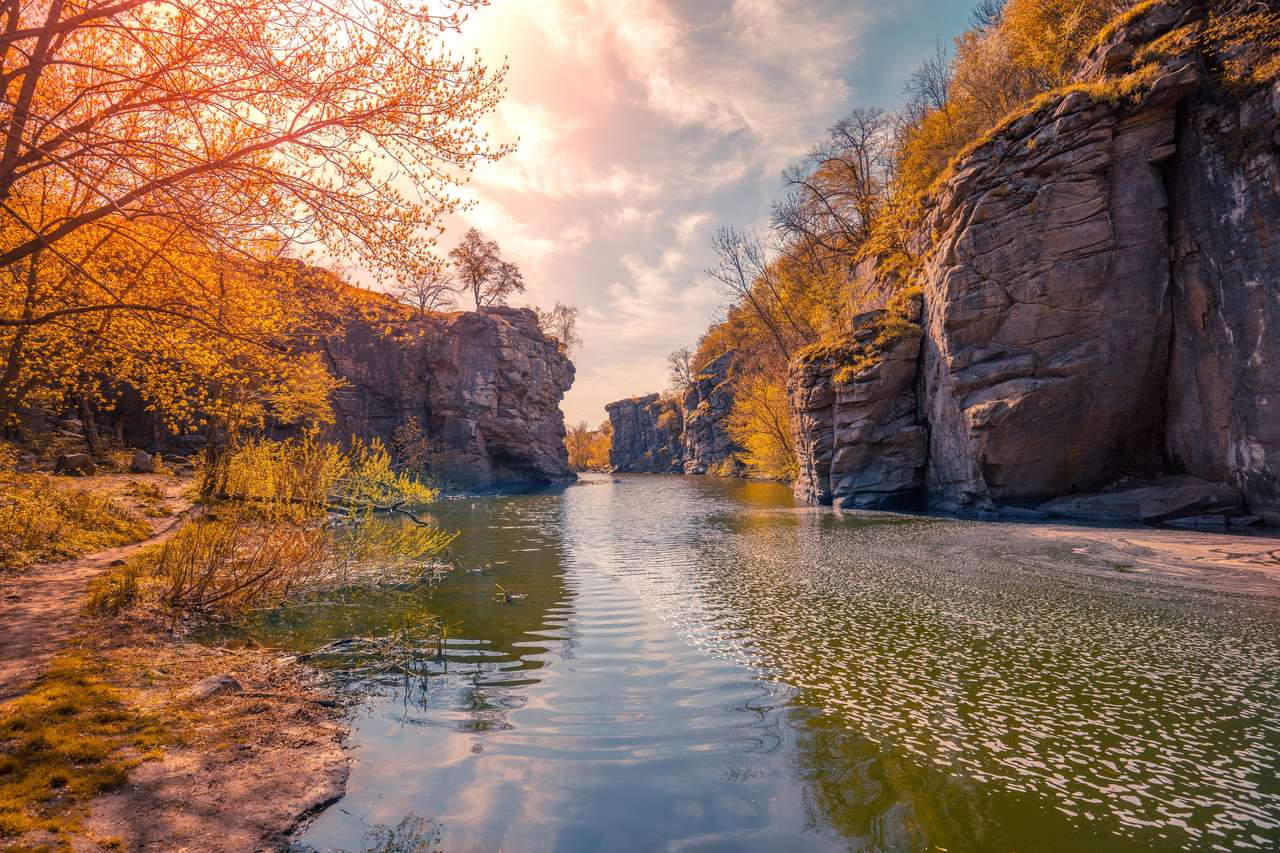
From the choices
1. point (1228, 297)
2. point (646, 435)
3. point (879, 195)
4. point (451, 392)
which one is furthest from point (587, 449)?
point (1228, 297)

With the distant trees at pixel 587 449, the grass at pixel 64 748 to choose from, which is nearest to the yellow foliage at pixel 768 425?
the grass at pixel 64 748

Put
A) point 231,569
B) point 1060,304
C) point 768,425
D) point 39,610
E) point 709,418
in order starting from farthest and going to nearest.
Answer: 1. point 709,418
2. point 768,425
3. point 1060,304
4. point 231,569
5. point 39,610

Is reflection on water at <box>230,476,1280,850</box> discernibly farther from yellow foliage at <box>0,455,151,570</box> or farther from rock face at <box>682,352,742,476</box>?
rock face at <box>682,352,742,476</box>

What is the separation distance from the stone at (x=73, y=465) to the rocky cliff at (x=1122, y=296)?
25.6 meters

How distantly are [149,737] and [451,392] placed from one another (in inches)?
1601

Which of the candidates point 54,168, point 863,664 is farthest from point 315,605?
point 863,664

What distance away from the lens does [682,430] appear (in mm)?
80625

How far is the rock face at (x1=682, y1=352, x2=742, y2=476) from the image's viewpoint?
203ft

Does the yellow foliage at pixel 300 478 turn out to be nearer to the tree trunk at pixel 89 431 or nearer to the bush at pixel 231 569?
the bush at pixel 231 569

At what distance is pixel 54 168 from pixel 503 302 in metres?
44.7

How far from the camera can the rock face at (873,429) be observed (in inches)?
855

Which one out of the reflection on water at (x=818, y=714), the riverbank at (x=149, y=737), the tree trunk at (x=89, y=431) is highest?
the tree trunk at (x=89, y=431)

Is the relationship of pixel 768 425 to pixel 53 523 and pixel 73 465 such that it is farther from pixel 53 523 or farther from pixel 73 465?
pixel 53 523

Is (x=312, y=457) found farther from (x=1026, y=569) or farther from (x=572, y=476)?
(x=572, y=476)
